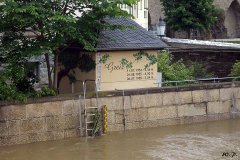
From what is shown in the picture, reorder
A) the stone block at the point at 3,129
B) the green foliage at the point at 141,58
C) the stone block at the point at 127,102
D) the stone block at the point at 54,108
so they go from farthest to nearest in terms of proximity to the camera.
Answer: the green foliage at the point at 141,58 < the stone block at the point at 127,102 < the stone block at the point at 54,108 < the stone block at the point at 3,129

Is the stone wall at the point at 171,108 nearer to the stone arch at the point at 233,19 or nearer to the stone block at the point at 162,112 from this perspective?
the stone block at the point at 162,112

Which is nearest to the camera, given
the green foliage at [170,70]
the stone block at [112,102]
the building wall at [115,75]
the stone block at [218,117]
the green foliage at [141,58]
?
the stone block at [112,102]

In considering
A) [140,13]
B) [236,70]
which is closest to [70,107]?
[236,70]

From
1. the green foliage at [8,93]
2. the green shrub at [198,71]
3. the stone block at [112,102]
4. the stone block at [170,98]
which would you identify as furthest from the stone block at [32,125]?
the green shrub at [198,71]

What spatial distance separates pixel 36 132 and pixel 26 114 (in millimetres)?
741

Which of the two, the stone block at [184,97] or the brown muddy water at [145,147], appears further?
the stone block at [184,97]

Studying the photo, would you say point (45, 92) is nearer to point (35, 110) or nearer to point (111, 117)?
point (35, 110)

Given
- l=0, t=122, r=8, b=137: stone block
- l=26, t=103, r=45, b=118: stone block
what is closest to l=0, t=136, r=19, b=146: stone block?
l=0, t=122, r=8, b=137: stone block

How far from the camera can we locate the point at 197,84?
25438mm

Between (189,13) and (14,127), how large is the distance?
22857 mm

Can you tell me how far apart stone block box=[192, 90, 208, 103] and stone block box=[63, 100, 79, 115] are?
5.66 metres

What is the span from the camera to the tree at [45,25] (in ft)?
65.6

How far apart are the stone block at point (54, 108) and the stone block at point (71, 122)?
42 cm

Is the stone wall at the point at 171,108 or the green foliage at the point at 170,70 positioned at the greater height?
the green foliage at the point at 170,70
